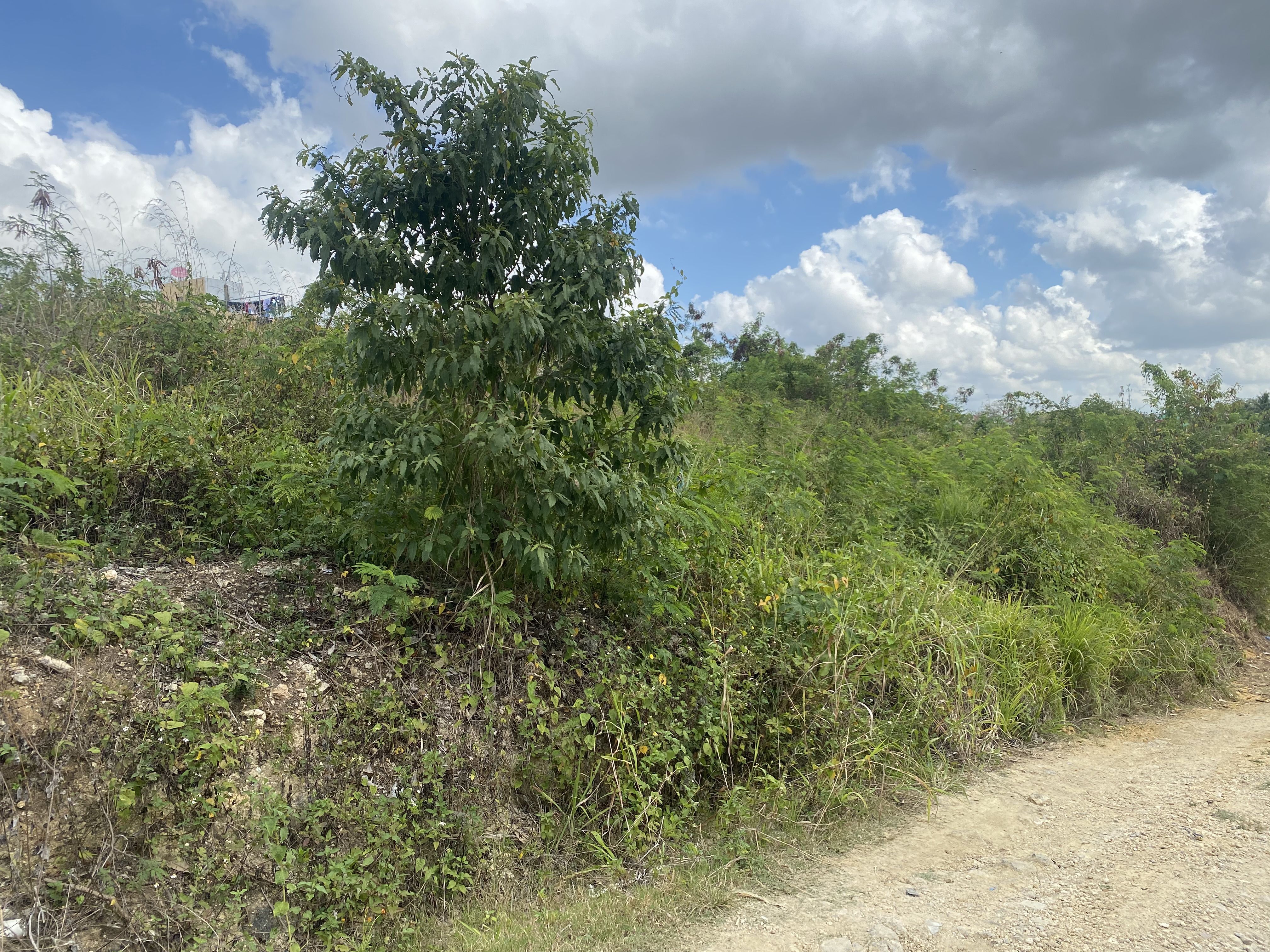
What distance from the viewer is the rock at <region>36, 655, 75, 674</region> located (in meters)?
3.26

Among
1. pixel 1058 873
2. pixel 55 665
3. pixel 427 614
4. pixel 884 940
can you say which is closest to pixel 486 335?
pixel 427 614

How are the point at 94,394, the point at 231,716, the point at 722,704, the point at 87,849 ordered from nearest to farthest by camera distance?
the point at 87,849 → the point at 231,716 → the point at 722,704 → the point at 94,394

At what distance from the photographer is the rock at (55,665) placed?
3.26 m

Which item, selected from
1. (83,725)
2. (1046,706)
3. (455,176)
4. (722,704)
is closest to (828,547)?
(1046,706)

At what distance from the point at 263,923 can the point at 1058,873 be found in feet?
12.3

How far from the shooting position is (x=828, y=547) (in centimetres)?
699

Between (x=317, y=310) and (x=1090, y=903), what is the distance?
717 centimetres

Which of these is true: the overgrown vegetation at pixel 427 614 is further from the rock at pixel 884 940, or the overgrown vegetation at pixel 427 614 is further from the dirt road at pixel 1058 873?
the rock at pixel 884 940

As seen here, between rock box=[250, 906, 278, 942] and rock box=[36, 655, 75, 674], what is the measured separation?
50.4 inches

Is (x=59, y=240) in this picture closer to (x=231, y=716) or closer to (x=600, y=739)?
(x=231, y=716)

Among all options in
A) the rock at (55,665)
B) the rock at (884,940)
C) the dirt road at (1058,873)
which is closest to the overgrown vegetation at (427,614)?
the rock at (55,665)

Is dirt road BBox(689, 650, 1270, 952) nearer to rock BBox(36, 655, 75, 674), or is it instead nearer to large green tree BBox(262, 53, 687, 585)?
large green tree BBox(262, 53, 687, 585)

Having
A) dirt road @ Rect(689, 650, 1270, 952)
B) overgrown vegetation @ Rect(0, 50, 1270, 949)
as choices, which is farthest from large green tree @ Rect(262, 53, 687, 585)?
dirt road @ Rect(689, 650, 1270, 952)

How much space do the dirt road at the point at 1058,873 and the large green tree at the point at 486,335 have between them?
81.1 inches
